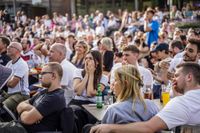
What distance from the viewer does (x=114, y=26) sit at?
2114 centimetres

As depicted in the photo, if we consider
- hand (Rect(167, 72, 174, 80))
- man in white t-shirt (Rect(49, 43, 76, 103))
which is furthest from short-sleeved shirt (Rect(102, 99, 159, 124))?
man in white t-shirt (Rect(49, 43, 76, 103))

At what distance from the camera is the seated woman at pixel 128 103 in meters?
3.51

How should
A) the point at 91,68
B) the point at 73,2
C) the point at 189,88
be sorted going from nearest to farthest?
the point at 189,88 < the point at 91,68 < the point at 73,2

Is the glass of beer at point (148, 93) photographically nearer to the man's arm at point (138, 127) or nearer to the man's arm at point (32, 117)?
the man's arm at point (32, 117)

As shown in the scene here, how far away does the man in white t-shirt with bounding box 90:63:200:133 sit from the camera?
315 centimetres

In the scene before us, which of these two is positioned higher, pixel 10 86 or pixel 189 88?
pixel 189 88

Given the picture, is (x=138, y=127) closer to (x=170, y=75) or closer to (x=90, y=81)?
(x=170, y=75)

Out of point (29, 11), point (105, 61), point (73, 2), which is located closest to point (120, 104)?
point (105, 61)

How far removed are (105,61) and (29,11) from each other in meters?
19.8

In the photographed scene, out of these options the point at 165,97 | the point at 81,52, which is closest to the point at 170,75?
the point at 165,97

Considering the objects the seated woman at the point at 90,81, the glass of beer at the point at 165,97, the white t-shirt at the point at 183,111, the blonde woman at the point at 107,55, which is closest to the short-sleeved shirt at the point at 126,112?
the white t-shirt at the point at 183,111

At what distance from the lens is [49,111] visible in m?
4.42

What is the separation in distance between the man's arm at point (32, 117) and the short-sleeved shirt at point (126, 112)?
41.1 inches

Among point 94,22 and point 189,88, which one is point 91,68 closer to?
point 189,88
